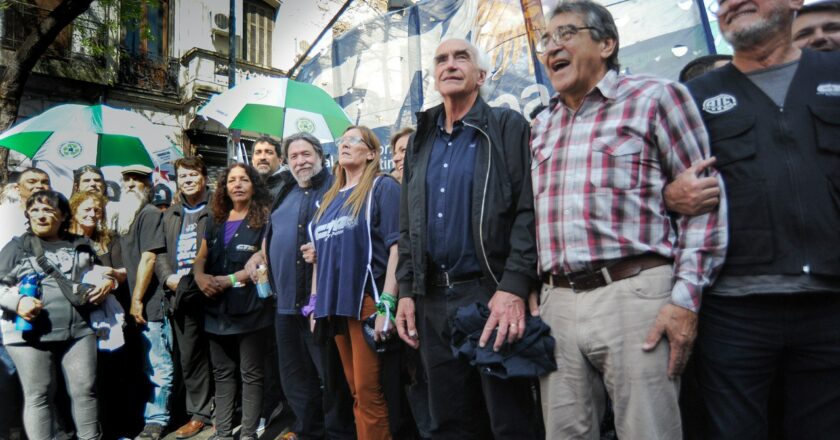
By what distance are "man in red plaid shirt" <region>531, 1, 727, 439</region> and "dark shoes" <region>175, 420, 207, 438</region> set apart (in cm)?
340

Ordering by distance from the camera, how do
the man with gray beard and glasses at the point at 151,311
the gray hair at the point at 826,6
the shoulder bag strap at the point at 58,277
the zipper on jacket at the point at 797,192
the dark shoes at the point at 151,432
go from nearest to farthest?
the zipper on jacket at the point at 797,192 → the gray hair at the point at 826,6 → the shoulder bag strap at the point at 58,277 → the dark shoes at the point at 151,432 → the man with gray beard and glasses at the point at 151,311

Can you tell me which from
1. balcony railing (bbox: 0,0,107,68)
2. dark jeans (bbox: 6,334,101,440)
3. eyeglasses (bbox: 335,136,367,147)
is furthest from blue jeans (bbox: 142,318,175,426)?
balcony railing (bbox: 0,0,107,68)

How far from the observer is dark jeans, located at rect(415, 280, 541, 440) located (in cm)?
221

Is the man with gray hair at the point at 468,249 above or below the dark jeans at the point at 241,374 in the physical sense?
above

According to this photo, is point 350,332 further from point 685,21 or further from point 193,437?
point 685,21

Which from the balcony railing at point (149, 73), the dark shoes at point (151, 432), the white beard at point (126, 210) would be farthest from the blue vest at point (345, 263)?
the balcony railing at point (149, 73)

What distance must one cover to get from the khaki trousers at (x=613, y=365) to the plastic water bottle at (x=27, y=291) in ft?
11.4

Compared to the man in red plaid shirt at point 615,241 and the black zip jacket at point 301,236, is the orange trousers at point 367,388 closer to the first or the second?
the black zip jacket at point 301,236

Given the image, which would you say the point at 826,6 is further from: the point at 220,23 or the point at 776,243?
the point at 220,23

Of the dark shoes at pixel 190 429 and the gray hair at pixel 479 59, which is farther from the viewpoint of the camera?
the dark shoes at pixel 190 429

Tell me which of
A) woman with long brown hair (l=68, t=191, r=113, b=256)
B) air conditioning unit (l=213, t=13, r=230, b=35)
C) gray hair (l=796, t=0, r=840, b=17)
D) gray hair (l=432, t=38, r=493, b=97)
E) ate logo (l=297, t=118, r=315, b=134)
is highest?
air conditioning unit (l=213, t=13, r=230, b=35)

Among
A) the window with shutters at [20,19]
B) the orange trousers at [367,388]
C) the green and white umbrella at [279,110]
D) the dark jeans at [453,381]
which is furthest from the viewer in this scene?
the window with shutters at [20,19]

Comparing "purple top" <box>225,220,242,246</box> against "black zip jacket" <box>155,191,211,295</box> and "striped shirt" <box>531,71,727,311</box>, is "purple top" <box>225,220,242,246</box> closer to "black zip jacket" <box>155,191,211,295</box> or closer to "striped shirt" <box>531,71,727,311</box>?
"black zip jacket" <box>155,191,211,295</box>

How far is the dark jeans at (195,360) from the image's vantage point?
4.16m
